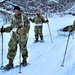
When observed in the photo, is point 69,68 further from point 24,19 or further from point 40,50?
point 40,50

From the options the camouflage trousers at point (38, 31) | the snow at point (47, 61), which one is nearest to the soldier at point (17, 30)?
the snow at point (47, 61)

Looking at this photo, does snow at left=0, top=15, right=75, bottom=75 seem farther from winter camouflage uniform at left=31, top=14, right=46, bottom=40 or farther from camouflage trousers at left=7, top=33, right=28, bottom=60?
winter camouflage uniform at left=31, top=14, right=46, bottom=40

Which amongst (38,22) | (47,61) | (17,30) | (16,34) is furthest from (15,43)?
(38,22)

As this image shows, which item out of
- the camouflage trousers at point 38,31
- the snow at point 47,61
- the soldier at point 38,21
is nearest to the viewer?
the snow at point 47,61

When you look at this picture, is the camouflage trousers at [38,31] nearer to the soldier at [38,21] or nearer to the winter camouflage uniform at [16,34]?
the soldier at [38,21]

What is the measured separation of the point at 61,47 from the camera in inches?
520

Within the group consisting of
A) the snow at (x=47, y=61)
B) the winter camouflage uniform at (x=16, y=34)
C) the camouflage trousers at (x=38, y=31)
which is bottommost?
the snow at (x=47, y=61)

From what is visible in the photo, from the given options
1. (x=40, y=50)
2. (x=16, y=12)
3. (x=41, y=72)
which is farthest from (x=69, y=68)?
(x=40, y=50)

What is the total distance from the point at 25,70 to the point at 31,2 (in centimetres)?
5877

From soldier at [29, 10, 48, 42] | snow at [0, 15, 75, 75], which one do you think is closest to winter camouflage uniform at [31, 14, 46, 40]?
soldier at [29, 10, 48, 42]

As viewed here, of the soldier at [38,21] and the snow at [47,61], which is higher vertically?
the soldier at [38,21]

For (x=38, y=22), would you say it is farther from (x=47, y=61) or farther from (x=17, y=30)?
(x=17, y=30)

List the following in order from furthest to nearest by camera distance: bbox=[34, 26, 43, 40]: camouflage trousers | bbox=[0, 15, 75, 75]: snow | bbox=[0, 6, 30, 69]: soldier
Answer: bbox=[34, 26, 43, 40]: camouflage trousers < bbox=[0, 6, 30, 69]: soldier < bbox=[0, 15, 75, 75]: snow

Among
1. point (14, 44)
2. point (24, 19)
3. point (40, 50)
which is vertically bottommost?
point (40, 50)
